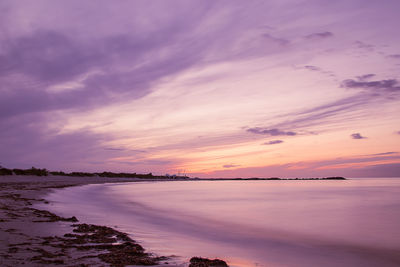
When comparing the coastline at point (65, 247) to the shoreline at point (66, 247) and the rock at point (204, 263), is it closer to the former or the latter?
the shoreline at point (66, 247)

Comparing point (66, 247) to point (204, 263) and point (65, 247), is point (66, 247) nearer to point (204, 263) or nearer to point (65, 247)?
point (65, 247)

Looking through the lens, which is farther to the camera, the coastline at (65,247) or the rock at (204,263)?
the rock at (204,263)

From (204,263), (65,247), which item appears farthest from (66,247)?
(204,263)

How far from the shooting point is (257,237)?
32.8 ft

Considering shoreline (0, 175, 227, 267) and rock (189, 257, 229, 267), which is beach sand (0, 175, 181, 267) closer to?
shoreline (0, 175, 227, 267)

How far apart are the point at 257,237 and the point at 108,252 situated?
556 centimetres

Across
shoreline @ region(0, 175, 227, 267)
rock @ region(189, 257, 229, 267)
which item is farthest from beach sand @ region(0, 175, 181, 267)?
rock @ region(189, 257, 229, 267)

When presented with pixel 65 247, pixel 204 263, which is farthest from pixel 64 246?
pixel 204 263

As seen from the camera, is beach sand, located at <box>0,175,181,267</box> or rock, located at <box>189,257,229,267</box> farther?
rock, located at <box>189,257,229,267</box>

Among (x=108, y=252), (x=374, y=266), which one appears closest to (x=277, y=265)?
(x=374, y=266)

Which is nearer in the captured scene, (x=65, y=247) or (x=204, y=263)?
(x=204, y=263)

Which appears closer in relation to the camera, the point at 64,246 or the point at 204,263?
the point at 204,263

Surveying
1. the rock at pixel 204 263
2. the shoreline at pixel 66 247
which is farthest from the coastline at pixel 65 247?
the rock at pixel 204 263

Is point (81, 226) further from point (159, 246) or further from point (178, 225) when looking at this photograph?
point (178, 225)
